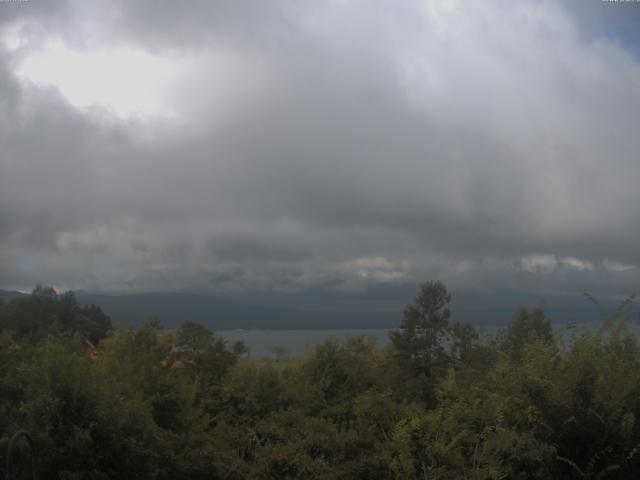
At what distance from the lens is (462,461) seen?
984 cm

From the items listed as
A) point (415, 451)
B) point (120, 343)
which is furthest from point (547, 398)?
point (120, 343)

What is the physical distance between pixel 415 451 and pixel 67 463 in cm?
517

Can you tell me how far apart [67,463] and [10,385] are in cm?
203

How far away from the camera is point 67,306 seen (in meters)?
30.5

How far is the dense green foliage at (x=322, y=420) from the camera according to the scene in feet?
28.9

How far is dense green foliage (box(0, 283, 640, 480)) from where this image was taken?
8812mm

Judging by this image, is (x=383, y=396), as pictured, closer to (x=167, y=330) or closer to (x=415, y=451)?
(x=415, y=451)

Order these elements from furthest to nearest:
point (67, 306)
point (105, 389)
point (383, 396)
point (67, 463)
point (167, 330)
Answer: point (67, 306), point (167, 330), point (383, 396), point (105, 389), point (67, 463)

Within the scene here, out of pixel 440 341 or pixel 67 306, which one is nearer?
pixel 440 341

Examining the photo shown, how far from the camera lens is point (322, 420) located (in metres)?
11.4

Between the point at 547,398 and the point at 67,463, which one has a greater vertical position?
the point at 547,398

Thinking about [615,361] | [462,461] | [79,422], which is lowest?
[462,461]

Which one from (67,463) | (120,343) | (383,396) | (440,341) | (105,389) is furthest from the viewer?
(440,341)

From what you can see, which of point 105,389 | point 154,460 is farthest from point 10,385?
point 154,460
